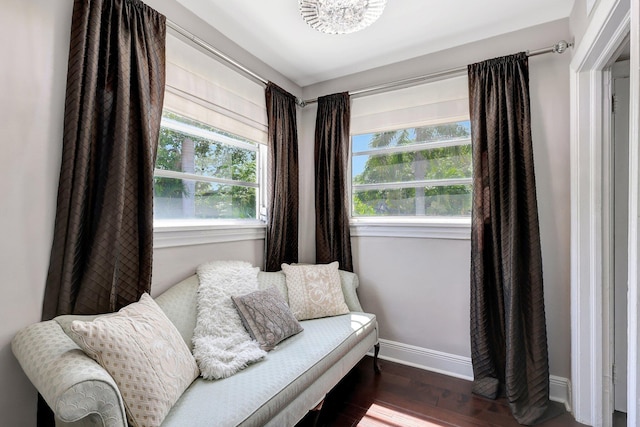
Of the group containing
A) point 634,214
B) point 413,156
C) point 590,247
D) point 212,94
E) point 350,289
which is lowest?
point 350,289

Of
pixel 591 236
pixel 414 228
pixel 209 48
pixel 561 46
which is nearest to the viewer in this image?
pixel 591 236

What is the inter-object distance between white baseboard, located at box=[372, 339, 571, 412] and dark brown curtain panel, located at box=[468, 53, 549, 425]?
0.19 metres

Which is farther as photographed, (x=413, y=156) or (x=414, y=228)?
(x=413, y=156)

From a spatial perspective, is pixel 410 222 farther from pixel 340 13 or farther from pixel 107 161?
pixel 107 161

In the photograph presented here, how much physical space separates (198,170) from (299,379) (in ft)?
4.98

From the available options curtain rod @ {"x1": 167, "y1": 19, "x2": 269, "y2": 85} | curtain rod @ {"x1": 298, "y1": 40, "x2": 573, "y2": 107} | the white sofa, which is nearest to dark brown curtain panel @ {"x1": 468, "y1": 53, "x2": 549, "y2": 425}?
curtain rod @ {"x1": 298, "y1": 40, "x2": 573, "y2": 107}

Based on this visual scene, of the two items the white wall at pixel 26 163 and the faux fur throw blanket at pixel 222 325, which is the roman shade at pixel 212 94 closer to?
the white wall at pixel 26 163

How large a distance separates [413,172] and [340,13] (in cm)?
138

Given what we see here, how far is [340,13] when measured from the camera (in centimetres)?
165

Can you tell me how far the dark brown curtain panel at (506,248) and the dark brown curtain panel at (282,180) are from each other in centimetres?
151

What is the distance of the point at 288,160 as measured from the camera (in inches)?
111

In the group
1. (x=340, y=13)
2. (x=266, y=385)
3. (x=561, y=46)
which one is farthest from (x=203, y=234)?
(x=561, y=46)

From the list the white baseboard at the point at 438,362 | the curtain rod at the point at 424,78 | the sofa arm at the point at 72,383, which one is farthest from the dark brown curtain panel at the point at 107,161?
the white baseboard at the point at 438,362

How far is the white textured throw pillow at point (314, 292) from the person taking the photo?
7.39 ft
